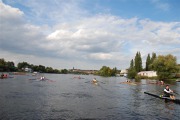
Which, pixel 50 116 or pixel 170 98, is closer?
pixel 50 116

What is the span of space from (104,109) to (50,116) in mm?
6854

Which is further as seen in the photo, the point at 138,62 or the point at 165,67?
the point at 138,62

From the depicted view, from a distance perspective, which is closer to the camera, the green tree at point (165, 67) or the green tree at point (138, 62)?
the green tree at point (165, 67)

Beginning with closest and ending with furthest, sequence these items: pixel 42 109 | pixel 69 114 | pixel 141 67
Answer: pixel 69 114 < pixel 42 109 < pixel 141 67

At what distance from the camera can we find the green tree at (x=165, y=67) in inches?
3893

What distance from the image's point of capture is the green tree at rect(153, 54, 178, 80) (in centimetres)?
9888

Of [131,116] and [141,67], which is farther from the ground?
[141,67]

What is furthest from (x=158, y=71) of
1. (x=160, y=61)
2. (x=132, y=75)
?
(x=132, y=75)

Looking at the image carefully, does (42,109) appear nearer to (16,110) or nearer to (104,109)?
(16,110)

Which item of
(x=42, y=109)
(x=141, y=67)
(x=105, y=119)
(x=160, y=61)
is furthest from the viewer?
(x=141, y=67)

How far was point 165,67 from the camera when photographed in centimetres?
9919

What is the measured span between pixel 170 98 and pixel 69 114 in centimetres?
1670

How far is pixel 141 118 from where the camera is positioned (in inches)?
798

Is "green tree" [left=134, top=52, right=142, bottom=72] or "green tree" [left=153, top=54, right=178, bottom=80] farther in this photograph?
"green tree" [left=134, top=52, right=142, bottom=72]
